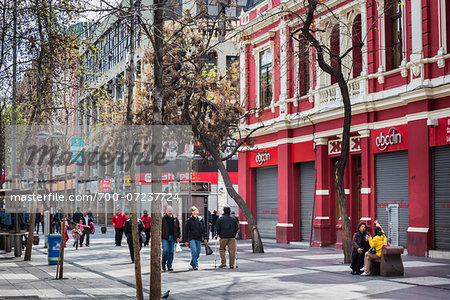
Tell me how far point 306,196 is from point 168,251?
41.1ft

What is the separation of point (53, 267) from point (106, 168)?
1646 inches

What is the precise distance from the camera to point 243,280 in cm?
1653

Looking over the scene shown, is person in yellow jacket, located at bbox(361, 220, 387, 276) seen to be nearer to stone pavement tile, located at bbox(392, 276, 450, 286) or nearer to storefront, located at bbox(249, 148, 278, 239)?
stone pavement tile, located at bbox(392, 276, 450, 286)

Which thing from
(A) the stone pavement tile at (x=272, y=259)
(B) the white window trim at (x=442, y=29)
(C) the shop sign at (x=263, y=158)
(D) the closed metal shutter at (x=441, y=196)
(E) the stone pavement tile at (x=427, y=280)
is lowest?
(A) the stone pavement tile at (x=272, y=259)

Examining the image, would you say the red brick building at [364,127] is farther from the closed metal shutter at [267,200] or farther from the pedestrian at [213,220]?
the pedestrian at [213,220]

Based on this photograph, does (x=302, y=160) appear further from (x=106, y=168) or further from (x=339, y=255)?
(x=106, y=168)

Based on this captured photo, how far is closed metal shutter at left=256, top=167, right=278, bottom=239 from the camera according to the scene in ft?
110

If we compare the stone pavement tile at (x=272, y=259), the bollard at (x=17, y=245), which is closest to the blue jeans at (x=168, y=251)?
the stone pavement tile at (x=272, y=259)

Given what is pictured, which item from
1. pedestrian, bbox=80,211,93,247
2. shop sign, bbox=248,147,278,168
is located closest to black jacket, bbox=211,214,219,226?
shop sign, bbox=248,147,278,168

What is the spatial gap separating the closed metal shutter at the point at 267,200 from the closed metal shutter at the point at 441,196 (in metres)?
11.9

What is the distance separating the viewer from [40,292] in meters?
14.8

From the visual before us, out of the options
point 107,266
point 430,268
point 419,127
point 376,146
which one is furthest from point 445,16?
point 107,266

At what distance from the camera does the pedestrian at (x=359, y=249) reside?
17359 millimetres

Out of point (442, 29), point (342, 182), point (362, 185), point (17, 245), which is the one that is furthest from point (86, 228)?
point (442, 29)
